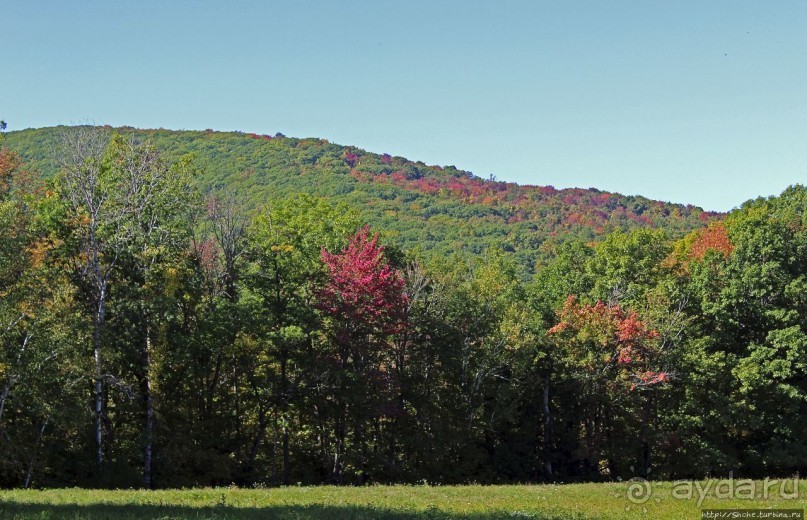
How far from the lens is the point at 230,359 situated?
37031 millimetres

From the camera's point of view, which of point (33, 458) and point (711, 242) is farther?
point (711, 242)

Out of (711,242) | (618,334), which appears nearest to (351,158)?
(711,242)

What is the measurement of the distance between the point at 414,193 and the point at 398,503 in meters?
111

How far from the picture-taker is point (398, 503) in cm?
2042

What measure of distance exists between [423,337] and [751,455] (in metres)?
19.3

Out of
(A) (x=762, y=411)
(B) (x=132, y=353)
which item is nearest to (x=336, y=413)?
(B) (x=132, y=353)

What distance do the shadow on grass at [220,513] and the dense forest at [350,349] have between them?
35.0 feet

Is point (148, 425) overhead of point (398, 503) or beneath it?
overhead

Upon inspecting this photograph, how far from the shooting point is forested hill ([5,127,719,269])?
110 meters

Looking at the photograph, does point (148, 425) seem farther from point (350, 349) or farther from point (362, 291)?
point (362, 291)

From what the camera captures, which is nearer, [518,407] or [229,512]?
[229,512]

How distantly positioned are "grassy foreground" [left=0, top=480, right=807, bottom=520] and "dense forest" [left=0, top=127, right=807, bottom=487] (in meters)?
8.20

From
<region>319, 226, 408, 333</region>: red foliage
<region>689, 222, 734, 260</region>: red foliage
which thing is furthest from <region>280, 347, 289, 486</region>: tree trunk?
<region>689, 222, 734, 260</region>: red foliage

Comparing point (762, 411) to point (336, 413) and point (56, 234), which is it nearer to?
point (336, 413)
